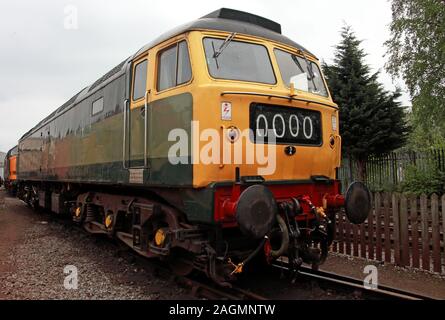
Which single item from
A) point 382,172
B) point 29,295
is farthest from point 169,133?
point 382,172

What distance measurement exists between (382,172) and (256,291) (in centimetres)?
1283

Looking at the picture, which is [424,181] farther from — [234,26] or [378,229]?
[234,26]

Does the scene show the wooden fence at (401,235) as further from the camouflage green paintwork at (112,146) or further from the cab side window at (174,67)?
the cab side window at (174,67)

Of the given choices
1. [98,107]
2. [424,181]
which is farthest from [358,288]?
[424,181]

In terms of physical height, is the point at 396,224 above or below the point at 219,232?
below

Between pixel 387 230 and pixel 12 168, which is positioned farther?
pixel 12 168

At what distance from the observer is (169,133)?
5.15 meters

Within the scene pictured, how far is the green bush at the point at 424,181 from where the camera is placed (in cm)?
1258

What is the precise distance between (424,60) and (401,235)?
12.1 metres

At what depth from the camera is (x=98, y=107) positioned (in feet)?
25.8

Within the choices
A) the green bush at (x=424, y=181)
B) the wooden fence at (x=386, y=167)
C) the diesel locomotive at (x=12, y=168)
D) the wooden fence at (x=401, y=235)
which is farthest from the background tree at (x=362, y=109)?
the diesel locomotive at (x=12, y=168)

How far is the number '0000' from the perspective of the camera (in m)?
5.09

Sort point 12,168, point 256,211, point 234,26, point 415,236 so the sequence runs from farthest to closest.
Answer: point 12,168 → point 415,236 → point 234,26 → point 256,211
